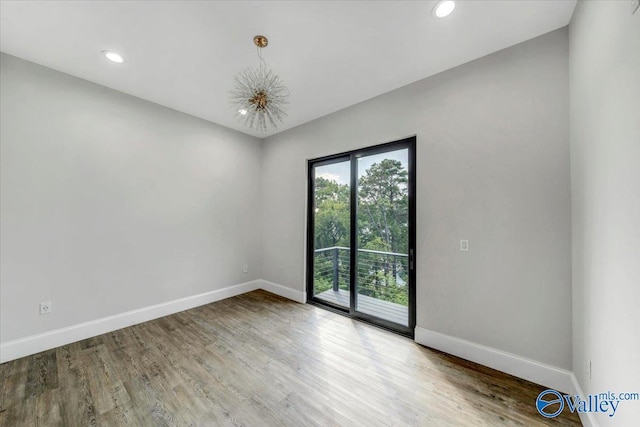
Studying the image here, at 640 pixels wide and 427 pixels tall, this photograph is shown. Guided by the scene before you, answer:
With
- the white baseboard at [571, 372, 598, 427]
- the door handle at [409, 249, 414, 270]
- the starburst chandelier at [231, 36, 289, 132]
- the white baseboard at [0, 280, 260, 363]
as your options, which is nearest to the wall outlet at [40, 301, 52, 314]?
the white baseboard at [0, 280, 260, 363]

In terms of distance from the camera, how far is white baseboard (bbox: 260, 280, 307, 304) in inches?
147

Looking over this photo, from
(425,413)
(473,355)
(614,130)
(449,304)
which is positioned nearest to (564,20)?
(614,130)

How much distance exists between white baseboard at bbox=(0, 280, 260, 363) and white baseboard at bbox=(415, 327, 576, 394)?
311 centimetres

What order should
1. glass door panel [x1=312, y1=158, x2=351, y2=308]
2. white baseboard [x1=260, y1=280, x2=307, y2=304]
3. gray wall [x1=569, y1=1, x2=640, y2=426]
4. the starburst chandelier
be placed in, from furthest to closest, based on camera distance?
white baseboard [x1=260, y1=280, x2=307, y2=304] < glass door panel [x1=312, y1=158, x2=351, y2=308] < the starburst chandelier < gray wall [x1=569, y1=1, x2=640, y2=426]

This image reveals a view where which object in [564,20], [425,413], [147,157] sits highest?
[564,20]

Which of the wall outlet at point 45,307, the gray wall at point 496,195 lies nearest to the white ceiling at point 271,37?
the gray wall at point 496,195

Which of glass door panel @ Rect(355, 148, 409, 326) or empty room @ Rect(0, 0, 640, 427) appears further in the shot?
glass door panel @ Rect(355, 148, 409, 326)

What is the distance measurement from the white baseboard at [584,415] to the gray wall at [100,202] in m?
4.12

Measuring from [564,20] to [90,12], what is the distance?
369cm

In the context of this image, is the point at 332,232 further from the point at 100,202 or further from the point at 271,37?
the point at 100,202

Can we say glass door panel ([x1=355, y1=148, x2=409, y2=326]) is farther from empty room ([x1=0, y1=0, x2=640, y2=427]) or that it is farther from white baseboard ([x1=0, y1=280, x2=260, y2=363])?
white baseboard ([x1=0, y1=280, x2=260, y2=363])

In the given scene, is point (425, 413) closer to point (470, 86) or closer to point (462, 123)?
point (462, 123)

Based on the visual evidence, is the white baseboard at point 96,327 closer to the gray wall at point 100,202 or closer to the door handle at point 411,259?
the gray wall at point 100,202

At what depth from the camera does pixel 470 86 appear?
2285 millimetres
